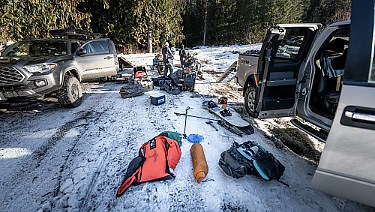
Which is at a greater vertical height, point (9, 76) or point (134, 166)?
point (9, 76)

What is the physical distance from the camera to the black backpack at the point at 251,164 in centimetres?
224

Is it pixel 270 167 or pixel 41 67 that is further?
pixel 41 67

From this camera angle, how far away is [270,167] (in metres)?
2.27

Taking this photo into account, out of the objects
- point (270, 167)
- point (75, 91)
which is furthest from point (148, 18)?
point (270, 167)

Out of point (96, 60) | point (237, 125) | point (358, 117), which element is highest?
point (96, 60)

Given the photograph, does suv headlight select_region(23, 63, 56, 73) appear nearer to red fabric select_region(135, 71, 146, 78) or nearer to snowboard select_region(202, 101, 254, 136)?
red fabric select_region(135, 71, 146, 78)

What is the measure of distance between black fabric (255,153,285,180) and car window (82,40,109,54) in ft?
21.3

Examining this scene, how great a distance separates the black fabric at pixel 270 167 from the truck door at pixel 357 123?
0.73 meters

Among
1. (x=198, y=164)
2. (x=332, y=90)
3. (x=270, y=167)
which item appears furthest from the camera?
(x=332, y=90)

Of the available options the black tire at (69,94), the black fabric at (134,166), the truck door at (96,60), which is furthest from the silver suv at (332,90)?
the truck door at (96,60)

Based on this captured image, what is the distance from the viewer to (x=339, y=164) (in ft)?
5.02

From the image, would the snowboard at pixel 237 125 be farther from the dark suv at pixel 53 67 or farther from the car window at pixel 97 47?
the car window at pixel 97 47

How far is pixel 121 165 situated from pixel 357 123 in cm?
294

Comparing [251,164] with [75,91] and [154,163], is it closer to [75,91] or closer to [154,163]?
[154,163]
